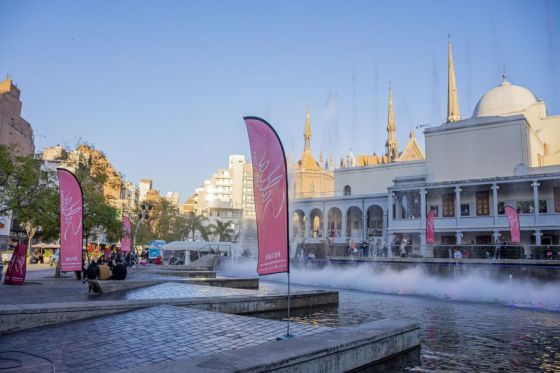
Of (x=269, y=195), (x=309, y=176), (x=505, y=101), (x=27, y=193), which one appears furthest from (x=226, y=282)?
(x=309, y=176)

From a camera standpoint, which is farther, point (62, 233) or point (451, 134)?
point (451, 134)

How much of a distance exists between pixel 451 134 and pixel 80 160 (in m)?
36.7

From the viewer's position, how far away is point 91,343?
276 inches

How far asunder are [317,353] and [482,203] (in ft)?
128

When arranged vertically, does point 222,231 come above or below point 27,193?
below

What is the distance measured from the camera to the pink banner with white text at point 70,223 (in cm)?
1528

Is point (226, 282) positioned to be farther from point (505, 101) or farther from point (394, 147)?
point (394, 147)

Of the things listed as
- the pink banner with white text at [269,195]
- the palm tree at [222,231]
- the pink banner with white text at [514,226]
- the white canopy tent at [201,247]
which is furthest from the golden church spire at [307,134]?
the pink banner with white text at [269,195]

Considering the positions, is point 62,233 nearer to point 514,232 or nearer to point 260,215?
point 260,215

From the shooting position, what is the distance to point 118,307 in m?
9.86

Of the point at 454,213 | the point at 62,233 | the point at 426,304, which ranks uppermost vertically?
the point at 454,213

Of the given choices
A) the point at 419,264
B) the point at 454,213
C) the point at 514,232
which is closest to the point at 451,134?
the point at 454,213

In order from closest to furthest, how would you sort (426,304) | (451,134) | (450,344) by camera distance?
1. (450,344)
2. (426,304)
3. (451,134)

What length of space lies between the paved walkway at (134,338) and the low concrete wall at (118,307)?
31cm
